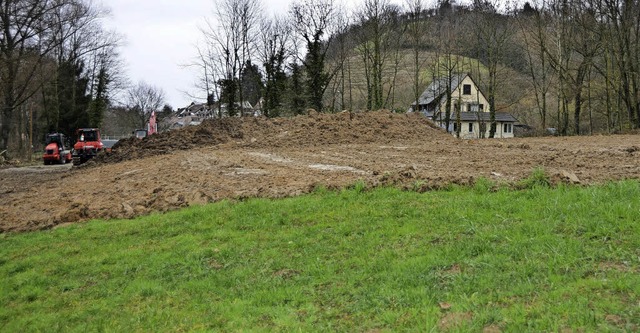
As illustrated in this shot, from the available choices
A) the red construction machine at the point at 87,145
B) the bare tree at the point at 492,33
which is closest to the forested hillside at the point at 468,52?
the bare tree at the point at 492,33

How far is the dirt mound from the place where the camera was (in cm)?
2181

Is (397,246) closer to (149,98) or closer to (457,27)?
(457,27)

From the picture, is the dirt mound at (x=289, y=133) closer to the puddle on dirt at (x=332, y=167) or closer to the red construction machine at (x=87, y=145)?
the puddle on dirt at (x=332, y=167)

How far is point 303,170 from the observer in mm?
13297

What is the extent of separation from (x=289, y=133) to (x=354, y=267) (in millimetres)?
16991

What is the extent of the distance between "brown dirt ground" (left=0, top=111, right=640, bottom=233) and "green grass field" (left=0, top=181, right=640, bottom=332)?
1062 millimetres

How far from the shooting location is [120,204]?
36.2 ft

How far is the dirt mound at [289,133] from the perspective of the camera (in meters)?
21.8

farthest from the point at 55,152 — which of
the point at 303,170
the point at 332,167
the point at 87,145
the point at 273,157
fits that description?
the point at 332,167

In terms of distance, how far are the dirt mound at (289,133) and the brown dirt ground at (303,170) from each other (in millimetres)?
93

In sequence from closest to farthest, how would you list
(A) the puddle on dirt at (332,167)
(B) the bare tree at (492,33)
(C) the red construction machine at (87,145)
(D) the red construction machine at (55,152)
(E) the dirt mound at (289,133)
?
(A) the puddle on dirt at (332,167), (E) the dirt mound at (289,133), (C) the red construction machine at (87,145), (D) the red construction machine at (55,152), (B) the bare tree at (492,33)

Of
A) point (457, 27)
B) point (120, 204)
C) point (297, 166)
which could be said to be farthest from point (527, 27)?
point (120, 204)

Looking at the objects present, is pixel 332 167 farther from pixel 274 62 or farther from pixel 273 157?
pixel 274 62

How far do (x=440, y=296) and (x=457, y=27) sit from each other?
40.0m
